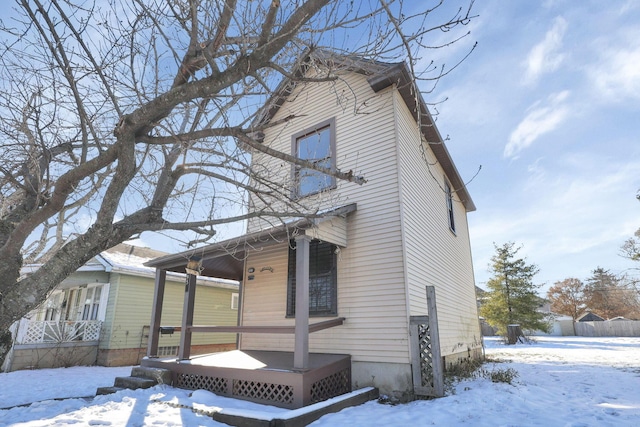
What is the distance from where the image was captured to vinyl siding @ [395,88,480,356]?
696 cm

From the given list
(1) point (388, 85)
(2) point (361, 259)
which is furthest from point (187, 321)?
(1) point (388, 85)

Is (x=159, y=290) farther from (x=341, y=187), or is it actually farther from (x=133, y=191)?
(x=341, y=187)

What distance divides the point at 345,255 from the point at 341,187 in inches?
59.5

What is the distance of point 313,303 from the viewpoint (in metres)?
7.30

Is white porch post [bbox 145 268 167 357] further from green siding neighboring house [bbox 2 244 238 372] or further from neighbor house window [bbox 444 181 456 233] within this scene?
neighbor house window [bbox 444 181 456 233]

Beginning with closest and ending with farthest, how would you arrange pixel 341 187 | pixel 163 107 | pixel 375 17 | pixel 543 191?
pixel 163 107
pixel 375 17
pixel 341 187
pixel 543 191

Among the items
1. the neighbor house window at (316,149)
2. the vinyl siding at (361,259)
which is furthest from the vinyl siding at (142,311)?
the neighbor house window at (316,149)

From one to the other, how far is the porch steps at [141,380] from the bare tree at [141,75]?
12.0 feet

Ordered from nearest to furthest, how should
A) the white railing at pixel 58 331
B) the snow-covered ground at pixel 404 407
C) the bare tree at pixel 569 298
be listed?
the snow-covered ground at pixel 404 407, the white railing at pixel 58 331, the bare tree at pixel 569 298

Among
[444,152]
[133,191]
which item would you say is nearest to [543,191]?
[444,152]

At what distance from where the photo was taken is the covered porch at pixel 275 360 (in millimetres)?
5344

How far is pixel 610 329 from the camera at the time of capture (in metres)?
28.4

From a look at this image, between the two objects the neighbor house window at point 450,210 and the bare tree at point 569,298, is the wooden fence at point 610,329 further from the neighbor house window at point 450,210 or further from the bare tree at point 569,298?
the neighbor house window at point 450,210

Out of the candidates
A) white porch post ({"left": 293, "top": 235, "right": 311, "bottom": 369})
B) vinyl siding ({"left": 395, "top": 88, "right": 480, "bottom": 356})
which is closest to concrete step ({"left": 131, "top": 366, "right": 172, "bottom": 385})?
white porch post ({"left": 293, "top": 235, "right": 311, "bottom": 369})
